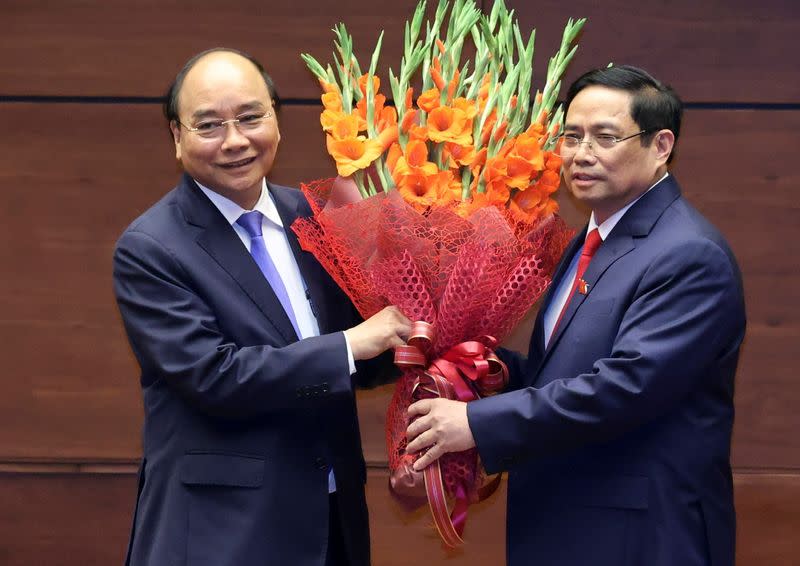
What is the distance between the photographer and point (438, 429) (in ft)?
6.36

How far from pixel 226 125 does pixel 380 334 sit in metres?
0.52

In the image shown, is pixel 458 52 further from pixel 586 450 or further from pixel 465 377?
pixel 586 450

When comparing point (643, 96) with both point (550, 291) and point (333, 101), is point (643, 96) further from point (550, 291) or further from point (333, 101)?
point (333, 101)

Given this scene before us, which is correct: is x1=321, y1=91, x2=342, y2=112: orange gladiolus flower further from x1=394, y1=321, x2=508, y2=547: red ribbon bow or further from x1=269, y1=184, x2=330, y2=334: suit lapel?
x1=394, y1=321, x2=508, y2=547: red ribbon bow

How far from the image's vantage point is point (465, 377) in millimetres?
2014

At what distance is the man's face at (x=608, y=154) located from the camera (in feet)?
6.46

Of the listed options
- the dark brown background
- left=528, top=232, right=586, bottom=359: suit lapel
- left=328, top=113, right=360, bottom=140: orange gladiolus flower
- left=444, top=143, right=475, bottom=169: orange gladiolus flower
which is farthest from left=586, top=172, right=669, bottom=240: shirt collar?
the dark brown background

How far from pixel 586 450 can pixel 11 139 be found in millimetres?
1935

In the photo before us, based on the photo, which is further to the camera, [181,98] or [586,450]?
[181,98]

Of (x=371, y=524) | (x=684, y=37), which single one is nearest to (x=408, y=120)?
(x=684, y=37)

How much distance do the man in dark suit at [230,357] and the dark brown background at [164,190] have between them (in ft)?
2.66

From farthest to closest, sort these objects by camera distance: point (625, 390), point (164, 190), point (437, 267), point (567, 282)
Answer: point (164, 190) → point (567, 282) → point (437, 267) → point (625, 390)

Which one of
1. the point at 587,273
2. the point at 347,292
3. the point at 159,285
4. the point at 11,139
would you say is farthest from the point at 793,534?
the point at 11,139

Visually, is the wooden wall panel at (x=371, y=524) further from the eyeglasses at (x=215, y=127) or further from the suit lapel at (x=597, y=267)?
the eyeglasses at (x=215, y=127)
